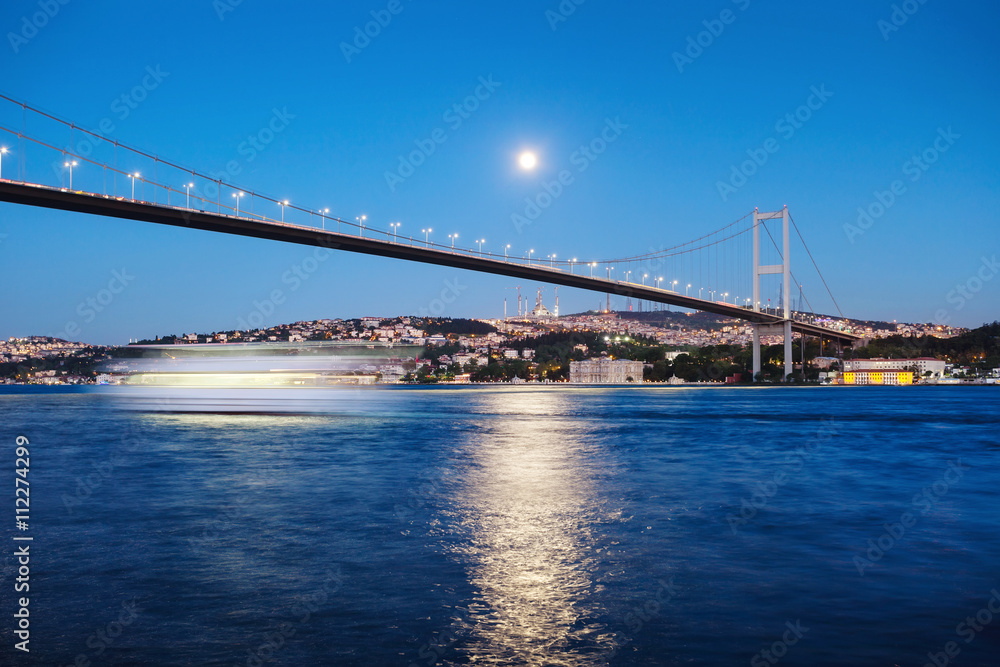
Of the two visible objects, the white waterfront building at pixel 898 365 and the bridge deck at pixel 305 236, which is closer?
the bridge deck at pixel 305 236

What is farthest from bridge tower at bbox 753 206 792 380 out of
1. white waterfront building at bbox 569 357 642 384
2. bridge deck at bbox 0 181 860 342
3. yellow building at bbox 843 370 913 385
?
white waterfront building at bbox 569 357 642 384

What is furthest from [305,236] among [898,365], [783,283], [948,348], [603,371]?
[948,348]

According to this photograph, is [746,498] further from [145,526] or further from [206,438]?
[206,438]

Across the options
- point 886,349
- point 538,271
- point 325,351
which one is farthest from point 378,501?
point 886,349

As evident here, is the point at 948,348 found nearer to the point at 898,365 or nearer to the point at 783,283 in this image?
the point at 898,365

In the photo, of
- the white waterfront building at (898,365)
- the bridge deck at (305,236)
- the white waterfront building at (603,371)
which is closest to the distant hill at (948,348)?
the white waterfront building at (898,365)

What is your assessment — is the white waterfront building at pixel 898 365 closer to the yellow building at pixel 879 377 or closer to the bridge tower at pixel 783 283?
the yellow building at pixel 879 377
